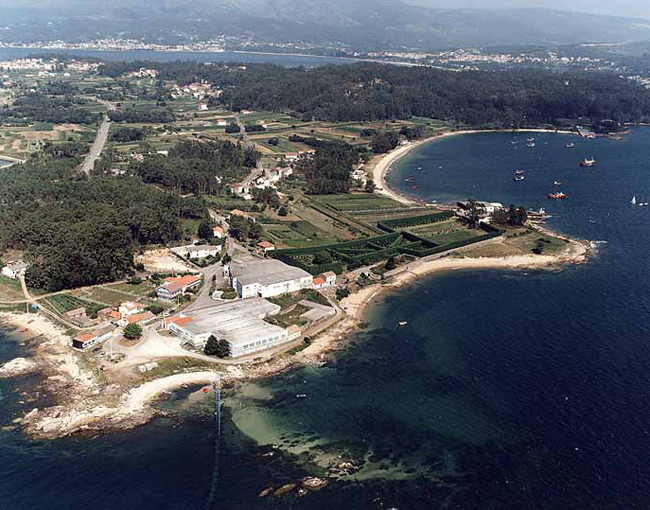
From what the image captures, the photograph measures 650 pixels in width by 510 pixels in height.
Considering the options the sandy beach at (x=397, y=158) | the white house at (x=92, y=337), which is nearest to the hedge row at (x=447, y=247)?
the sandy beach at (x=397, y=158)

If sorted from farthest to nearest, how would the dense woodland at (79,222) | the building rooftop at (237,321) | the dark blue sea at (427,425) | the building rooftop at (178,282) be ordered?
the dense woodland at (79,222)
the building rooftop at (178,282)
the building rooftop at (237,321)
the dark blue sea at (427,425)

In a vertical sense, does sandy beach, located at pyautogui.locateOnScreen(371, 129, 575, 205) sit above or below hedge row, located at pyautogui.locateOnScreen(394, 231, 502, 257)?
above

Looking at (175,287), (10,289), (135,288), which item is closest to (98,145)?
(10,289)

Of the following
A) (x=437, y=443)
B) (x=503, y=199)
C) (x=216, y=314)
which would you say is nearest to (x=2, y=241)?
(x=216, y=314)

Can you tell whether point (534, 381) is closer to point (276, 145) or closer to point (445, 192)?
point (445, 192)

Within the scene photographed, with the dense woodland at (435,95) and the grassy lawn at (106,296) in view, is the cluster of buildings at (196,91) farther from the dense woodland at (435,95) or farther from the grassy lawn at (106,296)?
the grassy lawn at (106,296)

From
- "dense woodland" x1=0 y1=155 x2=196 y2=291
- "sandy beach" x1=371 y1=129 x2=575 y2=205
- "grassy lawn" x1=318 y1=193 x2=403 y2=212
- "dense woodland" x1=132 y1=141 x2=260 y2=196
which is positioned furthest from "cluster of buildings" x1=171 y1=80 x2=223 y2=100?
"grassy lawn" x1=318 y1=193 x2=403 y2=212

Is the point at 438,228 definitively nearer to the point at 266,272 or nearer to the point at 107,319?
the point at 266,272

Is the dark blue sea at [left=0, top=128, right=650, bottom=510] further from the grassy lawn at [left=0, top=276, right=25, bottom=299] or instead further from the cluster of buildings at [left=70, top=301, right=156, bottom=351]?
the grassy lawn at [left=0, top=276, right=25, bottom=299]
